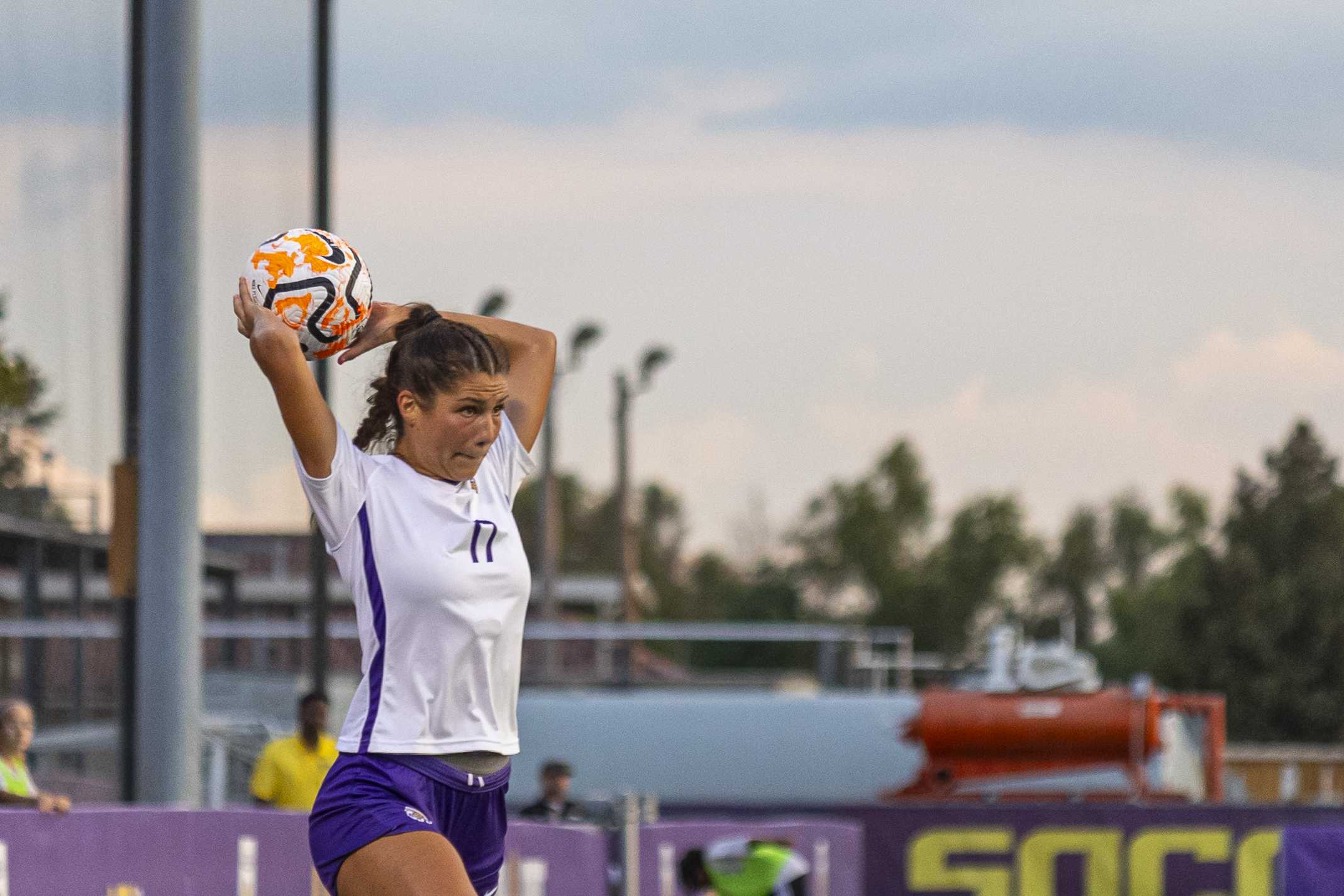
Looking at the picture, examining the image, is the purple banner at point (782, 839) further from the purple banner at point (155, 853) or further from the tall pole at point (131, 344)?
the tall pole at point (131, 344)

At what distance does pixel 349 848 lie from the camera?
152 inches

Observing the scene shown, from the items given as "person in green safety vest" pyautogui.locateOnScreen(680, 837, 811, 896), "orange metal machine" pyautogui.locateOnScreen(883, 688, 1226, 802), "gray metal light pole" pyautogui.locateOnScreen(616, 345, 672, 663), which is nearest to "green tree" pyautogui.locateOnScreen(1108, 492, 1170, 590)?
"gray metal light pole" pyautogui.locateOnScreen(616, 345, 672, 663)

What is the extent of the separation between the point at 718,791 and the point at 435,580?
16482 millimetres

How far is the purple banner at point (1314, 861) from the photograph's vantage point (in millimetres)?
7793

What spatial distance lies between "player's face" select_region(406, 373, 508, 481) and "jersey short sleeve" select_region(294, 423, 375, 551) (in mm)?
146

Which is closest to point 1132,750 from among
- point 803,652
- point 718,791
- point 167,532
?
point 718,791

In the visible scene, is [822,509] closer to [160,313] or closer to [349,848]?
Result: [160,313]

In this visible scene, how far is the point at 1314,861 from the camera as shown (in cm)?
784

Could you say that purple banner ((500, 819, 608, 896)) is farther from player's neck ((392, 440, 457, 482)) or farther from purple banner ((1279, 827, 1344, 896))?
player's neck ((392, 440, 457, 482))

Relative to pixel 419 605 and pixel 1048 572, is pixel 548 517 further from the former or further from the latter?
pixel 1048 572

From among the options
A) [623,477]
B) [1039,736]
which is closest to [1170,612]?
[623,477]

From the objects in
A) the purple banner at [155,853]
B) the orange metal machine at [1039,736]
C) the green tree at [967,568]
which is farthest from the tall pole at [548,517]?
the green tree at [967,568]

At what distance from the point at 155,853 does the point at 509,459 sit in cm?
441

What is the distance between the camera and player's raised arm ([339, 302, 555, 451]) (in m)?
4.40
